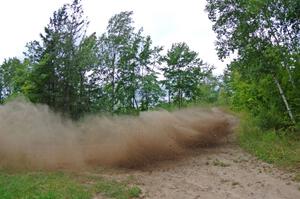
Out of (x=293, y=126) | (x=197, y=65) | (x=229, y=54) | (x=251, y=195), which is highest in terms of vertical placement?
(x=197, y=65)

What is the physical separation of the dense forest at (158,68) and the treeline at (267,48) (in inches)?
1.9

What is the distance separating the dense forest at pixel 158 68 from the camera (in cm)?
1764

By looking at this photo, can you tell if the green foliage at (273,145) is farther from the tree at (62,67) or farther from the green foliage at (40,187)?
the tree at (62,67)

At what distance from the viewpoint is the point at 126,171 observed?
500 inches

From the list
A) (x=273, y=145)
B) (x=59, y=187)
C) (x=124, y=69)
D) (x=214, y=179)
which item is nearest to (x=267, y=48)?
(x=273, y=145)

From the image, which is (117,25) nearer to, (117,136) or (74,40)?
(74,40)

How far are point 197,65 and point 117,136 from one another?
34045mm

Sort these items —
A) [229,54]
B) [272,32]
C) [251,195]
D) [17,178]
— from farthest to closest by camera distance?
[229,54] < [272,32] < [17,178] < [251,195]

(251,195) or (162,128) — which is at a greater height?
(162,128)

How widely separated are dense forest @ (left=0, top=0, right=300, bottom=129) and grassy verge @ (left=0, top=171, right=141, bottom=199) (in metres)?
10.8

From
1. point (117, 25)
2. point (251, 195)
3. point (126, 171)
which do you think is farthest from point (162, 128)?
point (117, 25)

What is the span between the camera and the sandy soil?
30.1 feet

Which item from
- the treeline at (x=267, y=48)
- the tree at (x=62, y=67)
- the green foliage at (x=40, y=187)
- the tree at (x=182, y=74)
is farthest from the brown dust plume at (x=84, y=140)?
the tree at (x=182, y=74)

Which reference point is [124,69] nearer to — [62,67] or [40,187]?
[62,67]
